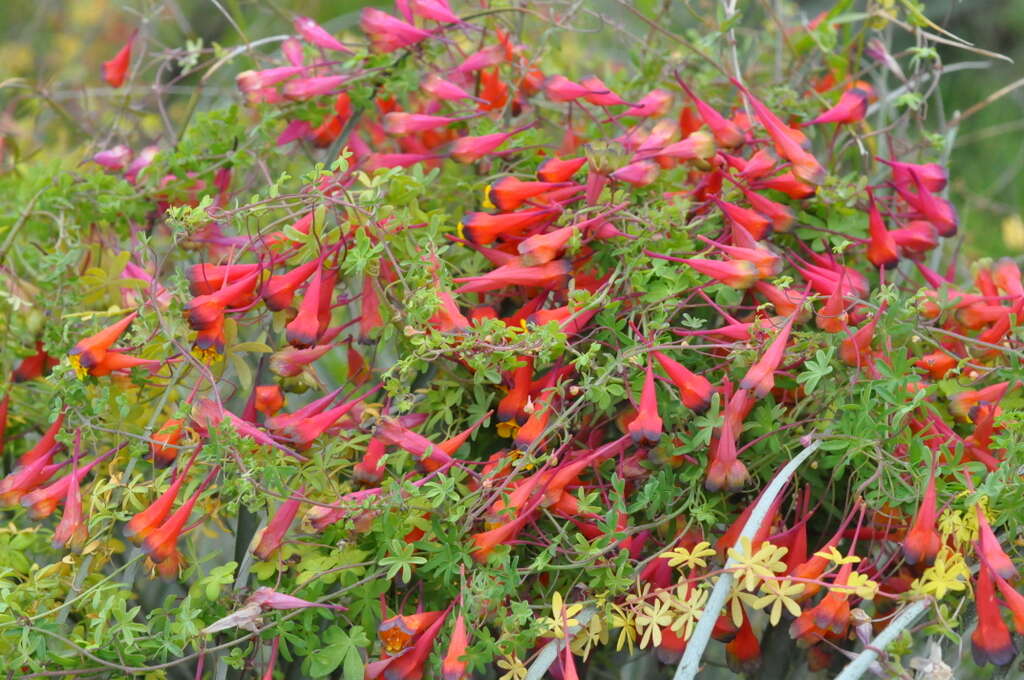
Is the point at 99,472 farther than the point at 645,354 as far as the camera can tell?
Yes

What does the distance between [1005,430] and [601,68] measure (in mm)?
1126

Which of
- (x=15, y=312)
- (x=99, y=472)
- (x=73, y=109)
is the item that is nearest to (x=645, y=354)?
(x=99, y=472)

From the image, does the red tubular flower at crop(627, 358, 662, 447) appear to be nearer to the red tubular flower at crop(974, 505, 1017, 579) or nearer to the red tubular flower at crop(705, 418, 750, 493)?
the red tubular flower at crop(705, 418, 750, 493)

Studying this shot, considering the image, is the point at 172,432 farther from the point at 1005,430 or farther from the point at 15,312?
the point at 1005,430

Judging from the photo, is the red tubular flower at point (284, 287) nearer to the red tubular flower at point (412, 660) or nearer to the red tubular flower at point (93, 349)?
the red tubular flower at point (93, 349)

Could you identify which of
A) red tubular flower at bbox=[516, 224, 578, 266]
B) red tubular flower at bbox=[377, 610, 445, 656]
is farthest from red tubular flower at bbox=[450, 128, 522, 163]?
red tubular flower at bbox=[377, 610, 445, 656]

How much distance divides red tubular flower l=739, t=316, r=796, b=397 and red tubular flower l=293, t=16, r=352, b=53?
731mm

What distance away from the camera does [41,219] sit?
61.2 inches

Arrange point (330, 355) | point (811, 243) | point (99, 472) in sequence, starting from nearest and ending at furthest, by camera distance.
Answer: point (99, 472), point (811, 243), point (330, 355)

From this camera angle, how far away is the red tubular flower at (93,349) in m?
1.20

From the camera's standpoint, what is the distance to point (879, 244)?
134cm

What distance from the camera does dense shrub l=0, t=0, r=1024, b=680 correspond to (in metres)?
1.11

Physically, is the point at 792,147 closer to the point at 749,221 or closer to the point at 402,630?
the point at 749,221

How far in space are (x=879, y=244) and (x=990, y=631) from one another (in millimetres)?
454
